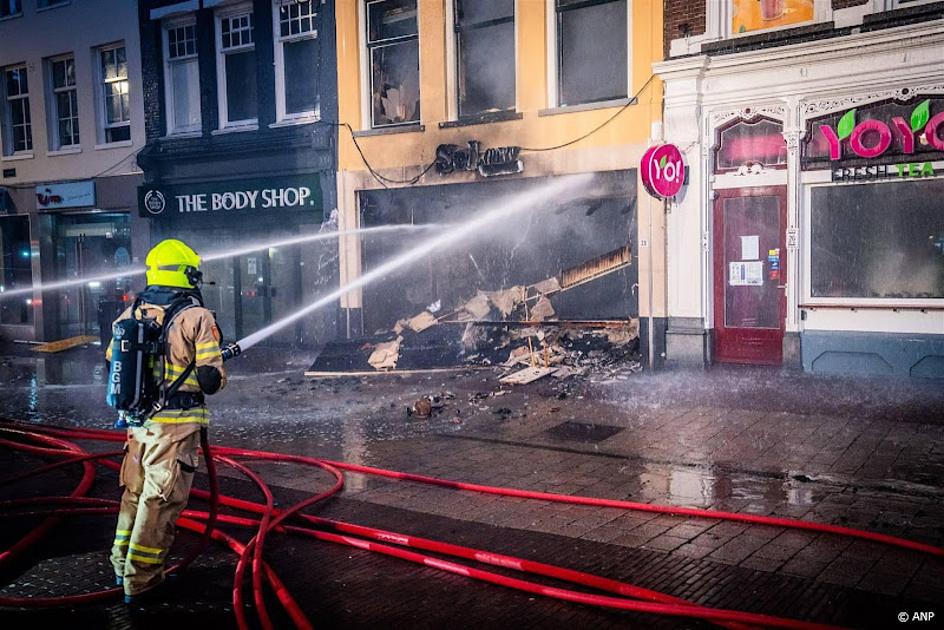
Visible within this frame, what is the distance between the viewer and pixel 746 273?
38.6ft

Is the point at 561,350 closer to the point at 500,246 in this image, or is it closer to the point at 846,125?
the point at 500,246

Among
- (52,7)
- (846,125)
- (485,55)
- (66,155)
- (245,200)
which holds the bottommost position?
(245,200)

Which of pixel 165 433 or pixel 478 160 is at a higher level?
pixel 478 160

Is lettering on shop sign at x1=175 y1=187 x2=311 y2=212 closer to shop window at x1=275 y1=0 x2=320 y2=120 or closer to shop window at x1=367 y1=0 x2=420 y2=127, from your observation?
shop window at x1=275 y1=0 x2=320 y2=120

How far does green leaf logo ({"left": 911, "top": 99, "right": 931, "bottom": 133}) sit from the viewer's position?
1025 cm

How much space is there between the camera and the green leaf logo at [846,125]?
10.8 meters

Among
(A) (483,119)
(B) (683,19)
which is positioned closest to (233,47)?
(A) (483,119)

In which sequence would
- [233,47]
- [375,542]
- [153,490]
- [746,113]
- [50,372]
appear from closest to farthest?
[153,490]
[375,542]
[746,113]
[50,372]
[233,47]

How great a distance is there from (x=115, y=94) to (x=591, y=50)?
12407mm

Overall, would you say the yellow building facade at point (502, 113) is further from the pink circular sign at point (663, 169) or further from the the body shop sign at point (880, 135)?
the the body shop sign at point (880, 135)

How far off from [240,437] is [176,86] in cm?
1219

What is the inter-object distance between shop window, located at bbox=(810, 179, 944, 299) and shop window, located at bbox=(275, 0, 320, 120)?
10.4 meters

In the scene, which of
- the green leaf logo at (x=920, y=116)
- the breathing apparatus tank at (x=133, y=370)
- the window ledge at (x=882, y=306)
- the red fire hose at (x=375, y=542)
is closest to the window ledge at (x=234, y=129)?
the red fire hose at (x=375, y=542)

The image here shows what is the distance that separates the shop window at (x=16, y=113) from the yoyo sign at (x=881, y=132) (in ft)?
64.6
